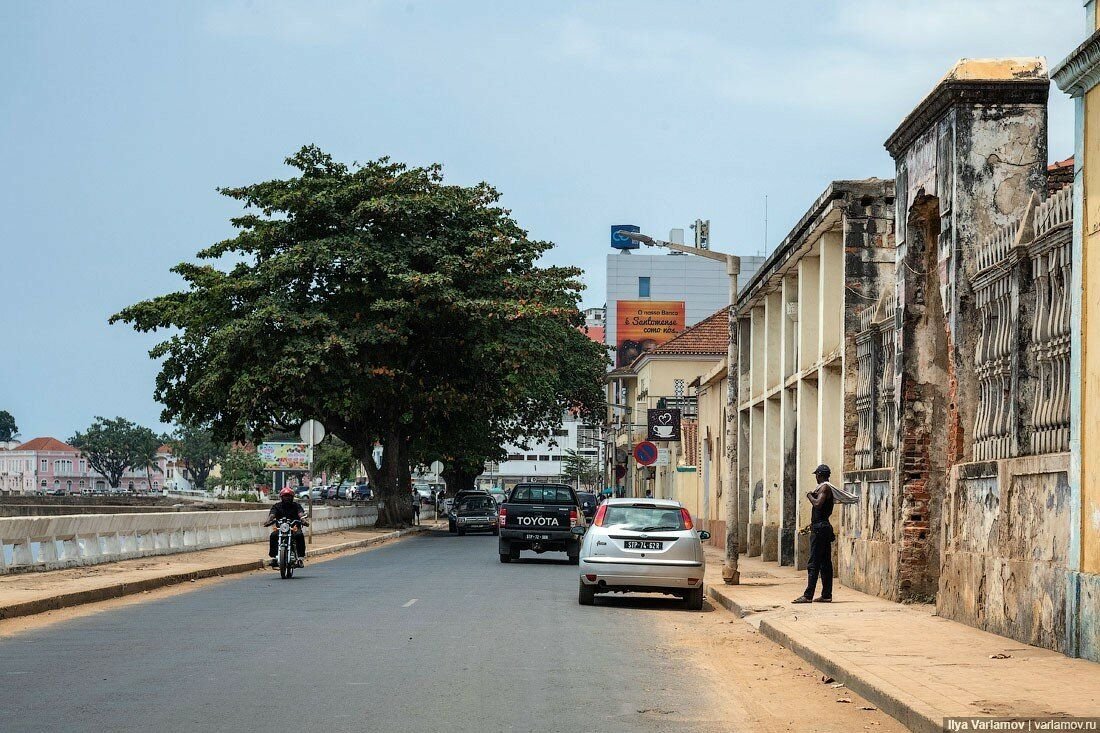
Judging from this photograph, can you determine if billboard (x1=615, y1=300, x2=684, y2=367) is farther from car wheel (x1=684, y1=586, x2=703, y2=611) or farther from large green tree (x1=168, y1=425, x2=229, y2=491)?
large green tree (x1=168, y1=425, x2=229, y2=491)

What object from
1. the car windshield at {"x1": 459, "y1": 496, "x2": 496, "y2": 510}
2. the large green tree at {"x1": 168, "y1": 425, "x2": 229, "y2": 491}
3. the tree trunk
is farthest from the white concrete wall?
the large green tree at {"x1": 168, "y1": 425, "x2": 229, "y2": 491}

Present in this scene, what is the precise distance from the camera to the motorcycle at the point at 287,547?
79.5 ft

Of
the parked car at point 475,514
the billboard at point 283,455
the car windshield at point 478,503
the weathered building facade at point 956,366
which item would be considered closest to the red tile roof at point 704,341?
the car windshield at point 478,503

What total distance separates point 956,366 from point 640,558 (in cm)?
534

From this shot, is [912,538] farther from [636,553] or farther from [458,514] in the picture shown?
[458,514]

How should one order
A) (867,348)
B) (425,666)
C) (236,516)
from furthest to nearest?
1. (236,516)
2. (867,348)
3. (425,666)

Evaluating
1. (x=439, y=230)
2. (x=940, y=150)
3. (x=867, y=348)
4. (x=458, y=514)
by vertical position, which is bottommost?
(x=458, y=514)

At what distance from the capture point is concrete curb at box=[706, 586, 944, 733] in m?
8.83

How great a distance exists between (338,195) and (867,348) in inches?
1056

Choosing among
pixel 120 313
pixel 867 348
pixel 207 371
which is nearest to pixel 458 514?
pixel 207 371

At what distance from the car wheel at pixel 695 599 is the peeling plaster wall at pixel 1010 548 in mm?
4029

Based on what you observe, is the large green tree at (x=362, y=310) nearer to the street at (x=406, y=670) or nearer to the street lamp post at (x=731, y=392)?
the street lamp post at (x=731, y=392)

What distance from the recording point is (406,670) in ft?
37.4

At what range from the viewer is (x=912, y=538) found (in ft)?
61.5
